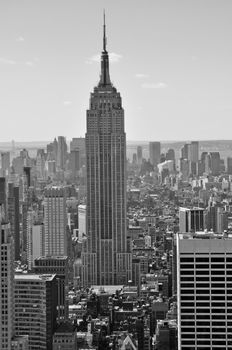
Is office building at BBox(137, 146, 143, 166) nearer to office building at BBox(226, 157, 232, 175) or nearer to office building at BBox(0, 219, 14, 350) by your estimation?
office building at BBox(226, 157, 232, 175)

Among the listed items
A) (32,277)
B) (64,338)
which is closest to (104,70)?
(32,277)

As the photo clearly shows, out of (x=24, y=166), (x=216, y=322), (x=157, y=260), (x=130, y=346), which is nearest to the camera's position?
(x=216, y=322)

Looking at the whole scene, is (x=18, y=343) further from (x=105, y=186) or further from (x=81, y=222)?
(x=105, y=186)

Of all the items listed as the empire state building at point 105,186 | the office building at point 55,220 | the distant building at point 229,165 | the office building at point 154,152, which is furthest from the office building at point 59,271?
the empire state building at point 105,186

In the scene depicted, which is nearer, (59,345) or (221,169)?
(59,345)

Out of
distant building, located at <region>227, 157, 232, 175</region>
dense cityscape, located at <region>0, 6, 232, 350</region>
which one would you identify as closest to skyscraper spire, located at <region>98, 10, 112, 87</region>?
dense cityscape, located at <region>0, 6, 232, 350</region>

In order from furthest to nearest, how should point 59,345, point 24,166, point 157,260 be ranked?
point 157,260, point 24,166, point 59,345

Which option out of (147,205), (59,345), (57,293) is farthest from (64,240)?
(59,345)

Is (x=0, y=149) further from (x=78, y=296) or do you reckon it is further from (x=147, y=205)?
(x=147, y=205)
